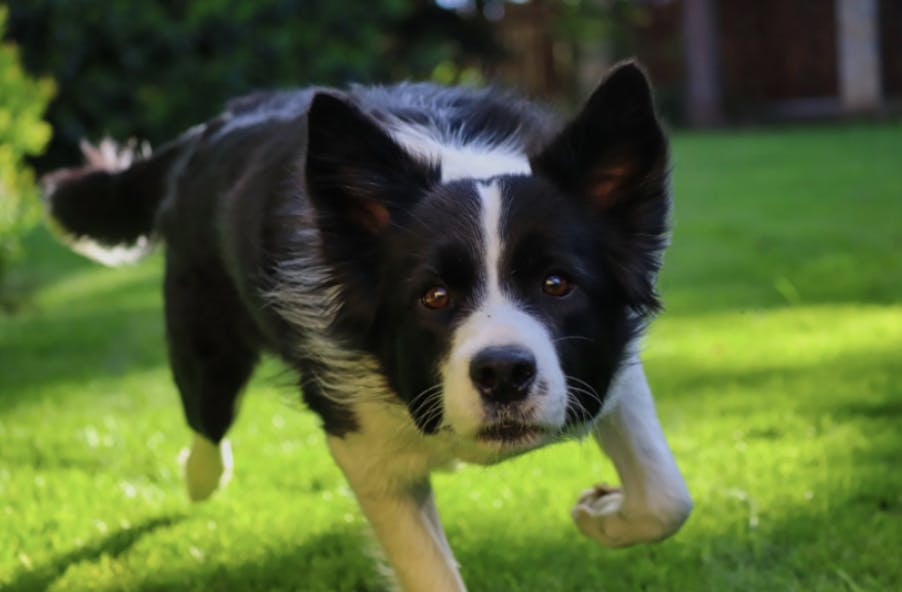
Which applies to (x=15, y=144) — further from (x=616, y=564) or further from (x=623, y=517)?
(x=623, y=517)

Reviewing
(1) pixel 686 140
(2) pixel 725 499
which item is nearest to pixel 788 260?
(2) pixel 725 499

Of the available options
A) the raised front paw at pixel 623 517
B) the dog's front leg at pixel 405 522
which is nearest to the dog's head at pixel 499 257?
the dog's front leg at pixel 405 522

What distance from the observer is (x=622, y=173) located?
3.47 m

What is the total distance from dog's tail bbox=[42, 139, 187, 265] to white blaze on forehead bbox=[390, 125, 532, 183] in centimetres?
196

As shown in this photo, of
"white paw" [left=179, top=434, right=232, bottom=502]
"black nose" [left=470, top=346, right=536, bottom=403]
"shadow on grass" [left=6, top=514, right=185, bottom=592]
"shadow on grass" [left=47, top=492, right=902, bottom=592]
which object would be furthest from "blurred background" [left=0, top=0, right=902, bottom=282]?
"black nose" [left=470, top=346, right=536, bottom=403]

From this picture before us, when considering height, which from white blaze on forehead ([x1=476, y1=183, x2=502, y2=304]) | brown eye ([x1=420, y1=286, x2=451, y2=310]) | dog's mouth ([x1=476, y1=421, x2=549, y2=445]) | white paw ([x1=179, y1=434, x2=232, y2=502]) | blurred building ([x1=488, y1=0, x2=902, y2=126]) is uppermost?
white blaze on forehead ([x1=476, y1=183, x2=502, y2=304])

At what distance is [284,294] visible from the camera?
12.5ft

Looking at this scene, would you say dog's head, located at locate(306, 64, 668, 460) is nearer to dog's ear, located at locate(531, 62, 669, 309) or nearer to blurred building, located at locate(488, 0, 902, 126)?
dog's ear, located at locate(531, 62, 669, 309)

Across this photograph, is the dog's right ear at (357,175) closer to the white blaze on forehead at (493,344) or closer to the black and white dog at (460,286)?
the black and white dog at (460,286)

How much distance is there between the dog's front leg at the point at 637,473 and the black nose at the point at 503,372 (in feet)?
1.97

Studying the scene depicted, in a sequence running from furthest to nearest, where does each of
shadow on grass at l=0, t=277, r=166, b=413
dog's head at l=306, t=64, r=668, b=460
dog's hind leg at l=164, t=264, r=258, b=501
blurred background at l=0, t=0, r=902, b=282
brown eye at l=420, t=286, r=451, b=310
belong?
1. blurred background at l=0, t=0, r=902, b=282
2. shadow on grass at l=0, t=277, r=166, b=413
3. dog's hind leg at l=164, t=264, r=258, b=501
4. brown eye at l=420, t=286, r=451, b=310
5. dog's head at l=306, t=64, r=668, b=460

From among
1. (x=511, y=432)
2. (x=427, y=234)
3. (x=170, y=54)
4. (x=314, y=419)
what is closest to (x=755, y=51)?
(x=170, y=54)

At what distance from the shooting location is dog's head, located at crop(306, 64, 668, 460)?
305 centimetres

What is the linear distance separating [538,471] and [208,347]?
138cm
